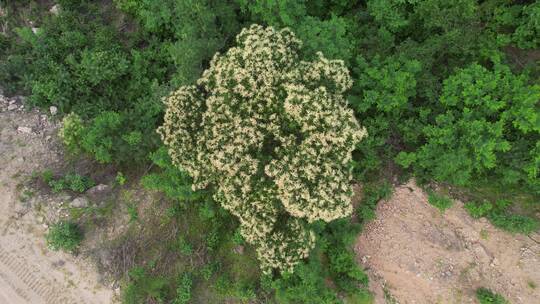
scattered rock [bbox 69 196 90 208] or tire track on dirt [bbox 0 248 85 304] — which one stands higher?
scattered rock [bbox 69 196 90 208]

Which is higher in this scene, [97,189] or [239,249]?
[97,189]

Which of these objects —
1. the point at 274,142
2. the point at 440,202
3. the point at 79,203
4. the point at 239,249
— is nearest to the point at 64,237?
the point at 79,203

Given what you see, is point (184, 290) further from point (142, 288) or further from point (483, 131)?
point (483, 131)

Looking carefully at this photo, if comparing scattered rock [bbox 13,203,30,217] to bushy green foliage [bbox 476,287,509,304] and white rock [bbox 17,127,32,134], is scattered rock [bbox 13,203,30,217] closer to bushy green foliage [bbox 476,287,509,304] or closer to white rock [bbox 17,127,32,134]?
white rock [bbox 17,127,32,134]

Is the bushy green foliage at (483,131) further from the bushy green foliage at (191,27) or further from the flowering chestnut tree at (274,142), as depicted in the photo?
the bushy green foliage at (191,27)

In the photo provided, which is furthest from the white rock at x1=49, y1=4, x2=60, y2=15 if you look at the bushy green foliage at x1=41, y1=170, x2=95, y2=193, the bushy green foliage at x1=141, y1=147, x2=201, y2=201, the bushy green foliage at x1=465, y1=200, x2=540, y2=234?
the bushy green foliage at x1=465, y1=200, x2=540, y2=234

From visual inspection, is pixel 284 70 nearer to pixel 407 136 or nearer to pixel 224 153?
pixel 224 153

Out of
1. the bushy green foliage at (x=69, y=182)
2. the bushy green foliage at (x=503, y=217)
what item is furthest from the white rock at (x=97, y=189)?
the bushy green foliage at (x=503, y=217)

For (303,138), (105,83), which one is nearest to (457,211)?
(303,138)
